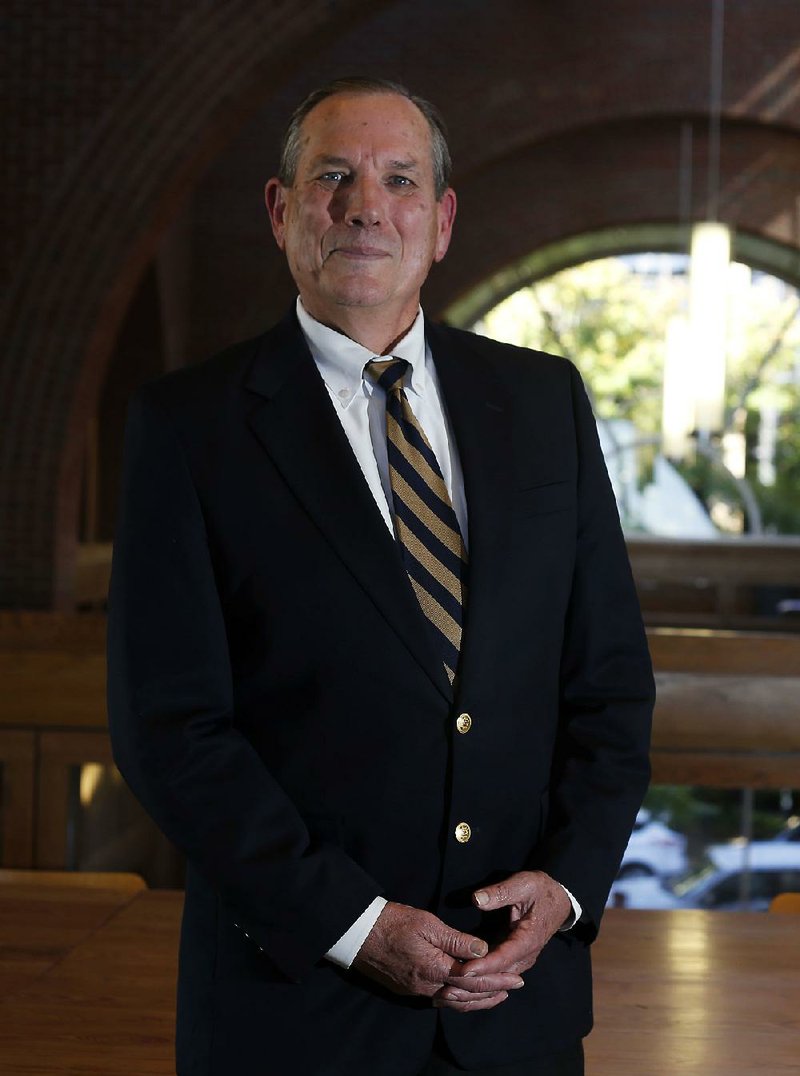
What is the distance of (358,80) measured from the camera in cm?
148

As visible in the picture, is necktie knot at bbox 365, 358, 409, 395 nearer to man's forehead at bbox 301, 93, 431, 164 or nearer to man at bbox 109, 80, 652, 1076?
man at bbox 109, 80, 652, 1076

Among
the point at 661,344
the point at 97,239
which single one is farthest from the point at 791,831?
the point at 661,344

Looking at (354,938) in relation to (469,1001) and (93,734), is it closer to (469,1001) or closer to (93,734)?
(469,1001)

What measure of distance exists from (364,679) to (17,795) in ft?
10.2

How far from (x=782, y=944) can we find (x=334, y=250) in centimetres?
160

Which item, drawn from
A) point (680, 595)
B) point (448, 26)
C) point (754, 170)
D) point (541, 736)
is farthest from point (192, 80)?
point (680, 595)

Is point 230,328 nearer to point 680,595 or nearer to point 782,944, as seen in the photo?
point 680,595

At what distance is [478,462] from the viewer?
1483 millimetres

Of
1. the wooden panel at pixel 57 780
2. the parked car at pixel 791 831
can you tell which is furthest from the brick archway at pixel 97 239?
the parked car at pixel 791 831

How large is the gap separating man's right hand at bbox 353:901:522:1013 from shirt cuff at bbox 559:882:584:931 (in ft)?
0.35

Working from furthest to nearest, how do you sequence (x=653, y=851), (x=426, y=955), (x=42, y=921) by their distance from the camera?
(x=653, y=851), (x=42, y=921), (x=426, y=955)

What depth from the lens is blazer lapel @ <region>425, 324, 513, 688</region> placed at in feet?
4.66

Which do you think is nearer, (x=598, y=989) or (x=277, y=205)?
(x=277, y=205)

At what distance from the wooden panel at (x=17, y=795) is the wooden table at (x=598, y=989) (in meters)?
1.48
